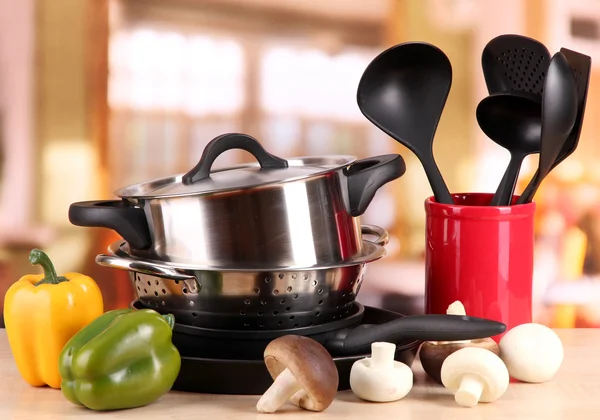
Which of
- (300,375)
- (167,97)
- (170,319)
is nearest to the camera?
(300,375)

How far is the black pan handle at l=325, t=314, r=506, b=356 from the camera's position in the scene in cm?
100

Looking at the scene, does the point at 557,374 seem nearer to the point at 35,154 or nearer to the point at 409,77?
the point at 409,77

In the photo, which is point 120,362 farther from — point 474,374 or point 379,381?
point 474,374

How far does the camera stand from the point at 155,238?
106 cm

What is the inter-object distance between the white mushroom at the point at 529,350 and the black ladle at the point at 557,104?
229 mm

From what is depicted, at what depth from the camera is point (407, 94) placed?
1202mm

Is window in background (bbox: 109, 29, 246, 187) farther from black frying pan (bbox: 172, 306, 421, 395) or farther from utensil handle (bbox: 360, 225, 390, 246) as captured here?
black frying pan (bbox: 172, 306, 421, 395)

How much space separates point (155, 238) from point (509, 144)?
540mm

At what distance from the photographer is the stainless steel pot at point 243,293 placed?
1.01 meters

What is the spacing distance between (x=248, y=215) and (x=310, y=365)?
20cm

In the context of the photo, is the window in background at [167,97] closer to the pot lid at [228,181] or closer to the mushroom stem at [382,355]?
the pot lid at [228,181]

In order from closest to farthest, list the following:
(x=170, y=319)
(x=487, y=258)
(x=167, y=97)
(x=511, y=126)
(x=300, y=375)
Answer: (x=300, y=375)
(x=170, y=319)
(x=487, y=258)
(x=511, y=126)
(x=167, y=97)

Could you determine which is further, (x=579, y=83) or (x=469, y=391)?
(x=579, y=83)

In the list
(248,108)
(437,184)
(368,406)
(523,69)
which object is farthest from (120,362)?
(523,69)
